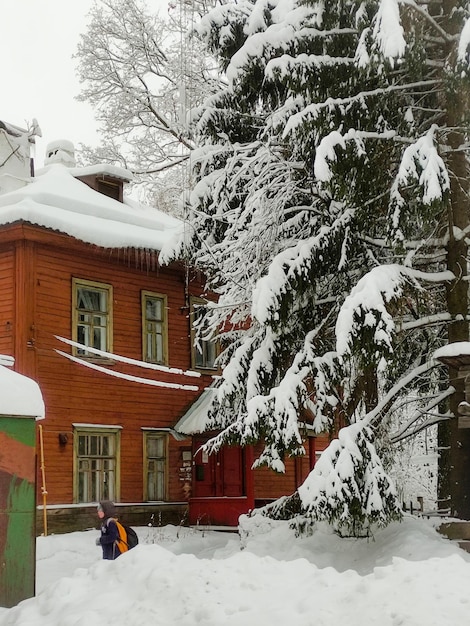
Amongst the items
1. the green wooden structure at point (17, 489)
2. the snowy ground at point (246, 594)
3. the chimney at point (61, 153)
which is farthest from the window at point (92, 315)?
the snowy ground at point (246, 594)

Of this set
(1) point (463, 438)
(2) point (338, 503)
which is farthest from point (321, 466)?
(1) point (463, 438)

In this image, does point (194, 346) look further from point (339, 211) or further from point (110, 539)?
point (110, 539)

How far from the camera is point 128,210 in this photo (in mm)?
21516

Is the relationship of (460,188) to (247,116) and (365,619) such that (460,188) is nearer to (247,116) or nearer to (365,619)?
(247,116)

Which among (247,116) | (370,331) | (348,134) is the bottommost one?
(370,331)

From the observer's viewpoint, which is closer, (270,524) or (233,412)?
(270,524)

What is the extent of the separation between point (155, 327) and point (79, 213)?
3.25 metres

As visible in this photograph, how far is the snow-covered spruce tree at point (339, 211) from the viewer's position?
37.8ft

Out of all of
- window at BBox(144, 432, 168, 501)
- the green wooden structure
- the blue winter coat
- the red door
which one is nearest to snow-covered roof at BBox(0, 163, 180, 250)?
window at BBox(144, 432, 168, 501)

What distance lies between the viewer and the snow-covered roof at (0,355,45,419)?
348 inches

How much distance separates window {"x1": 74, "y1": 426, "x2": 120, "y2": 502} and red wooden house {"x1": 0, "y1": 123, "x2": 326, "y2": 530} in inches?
1.0

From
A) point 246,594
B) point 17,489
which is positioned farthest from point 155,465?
point 246,594

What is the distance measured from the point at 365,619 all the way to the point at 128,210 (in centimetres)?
1651

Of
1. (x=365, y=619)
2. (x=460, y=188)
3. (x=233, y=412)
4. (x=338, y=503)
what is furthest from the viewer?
(x=233, y=412)
